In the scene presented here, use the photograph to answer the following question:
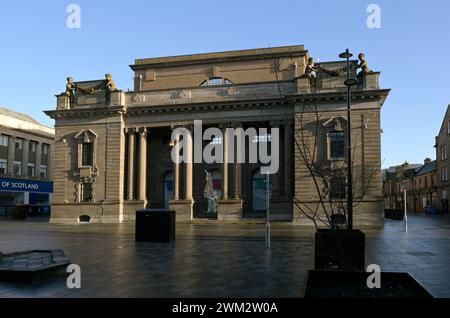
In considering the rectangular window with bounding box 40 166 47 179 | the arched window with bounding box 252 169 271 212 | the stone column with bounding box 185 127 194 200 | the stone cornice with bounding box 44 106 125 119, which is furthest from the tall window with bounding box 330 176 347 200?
the rectangular window with bounding box 40 166 47 179

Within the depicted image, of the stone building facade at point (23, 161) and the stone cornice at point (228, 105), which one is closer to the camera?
the stone cornice at point (228, 105)

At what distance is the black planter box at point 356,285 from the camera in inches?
279

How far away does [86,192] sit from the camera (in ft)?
134

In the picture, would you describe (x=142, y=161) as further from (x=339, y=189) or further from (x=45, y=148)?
(x=45, y=148)

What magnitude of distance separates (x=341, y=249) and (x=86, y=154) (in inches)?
1450

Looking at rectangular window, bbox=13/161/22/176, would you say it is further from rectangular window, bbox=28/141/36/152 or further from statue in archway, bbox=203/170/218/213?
statue in archway, bbox=203/170/218/213

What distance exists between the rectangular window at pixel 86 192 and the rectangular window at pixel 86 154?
2.07m

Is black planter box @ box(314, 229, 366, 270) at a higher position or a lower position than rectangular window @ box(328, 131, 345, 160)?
lower

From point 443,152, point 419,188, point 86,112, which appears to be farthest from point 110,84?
point 419,188

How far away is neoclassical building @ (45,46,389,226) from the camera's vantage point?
1375 inches

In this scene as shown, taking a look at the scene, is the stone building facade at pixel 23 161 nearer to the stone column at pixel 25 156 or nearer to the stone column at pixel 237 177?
the stone column at pixel 25 156

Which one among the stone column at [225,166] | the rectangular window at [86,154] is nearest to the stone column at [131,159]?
the rectangular window at [86,154]

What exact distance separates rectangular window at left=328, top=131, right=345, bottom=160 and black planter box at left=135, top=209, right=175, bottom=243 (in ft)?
66.5
